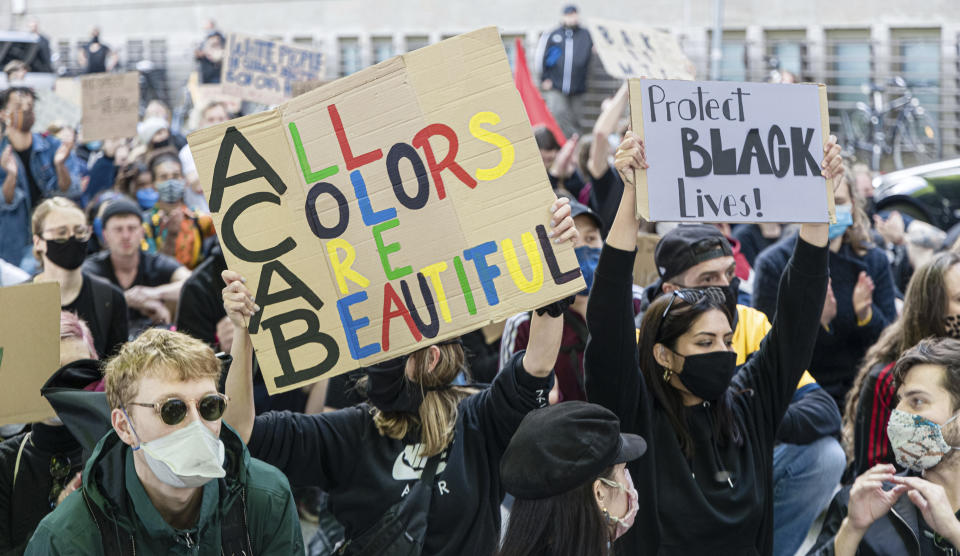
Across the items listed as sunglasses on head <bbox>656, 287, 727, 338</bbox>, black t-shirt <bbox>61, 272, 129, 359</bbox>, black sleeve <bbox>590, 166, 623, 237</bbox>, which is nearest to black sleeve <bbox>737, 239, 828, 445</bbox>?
sunglasses on head <bbox>656, 287, 727, 338</bbox>

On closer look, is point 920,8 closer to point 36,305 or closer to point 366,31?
point 366,31

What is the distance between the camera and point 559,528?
2580 millimetres

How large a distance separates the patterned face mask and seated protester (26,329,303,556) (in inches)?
73.2

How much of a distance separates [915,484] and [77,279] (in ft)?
13.1

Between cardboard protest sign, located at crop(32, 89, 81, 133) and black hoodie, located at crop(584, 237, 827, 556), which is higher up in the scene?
cardboard protest sign, located at crop(32, 89, 81, 133)

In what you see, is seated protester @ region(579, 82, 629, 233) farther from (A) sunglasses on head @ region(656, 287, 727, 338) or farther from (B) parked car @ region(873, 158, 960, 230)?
(B) parked car @ region(873, 158, 960, 230)

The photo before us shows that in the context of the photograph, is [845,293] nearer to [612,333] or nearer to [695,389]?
[695,389]

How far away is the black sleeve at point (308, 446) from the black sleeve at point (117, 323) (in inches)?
81.0

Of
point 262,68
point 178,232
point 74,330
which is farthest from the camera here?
point 262,68

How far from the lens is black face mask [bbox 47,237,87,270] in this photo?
5.42 meters

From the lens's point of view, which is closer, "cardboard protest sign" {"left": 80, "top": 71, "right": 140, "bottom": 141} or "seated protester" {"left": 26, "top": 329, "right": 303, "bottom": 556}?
"seated protester" {"left": 26, "top": 329, "right": 303, "bottom": 556}

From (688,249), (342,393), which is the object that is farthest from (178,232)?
(688,249)

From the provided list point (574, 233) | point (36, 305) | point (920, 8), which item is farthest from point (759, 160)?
point (920, 8)

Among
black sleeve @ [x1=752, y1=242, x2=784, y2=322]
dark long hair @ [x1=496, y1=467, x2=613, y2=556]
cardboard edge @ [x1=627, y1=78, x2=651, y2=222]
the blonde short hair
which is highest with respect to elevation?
cardboard edge @ [x1=627, y1=78, x2=651, y2=222]
